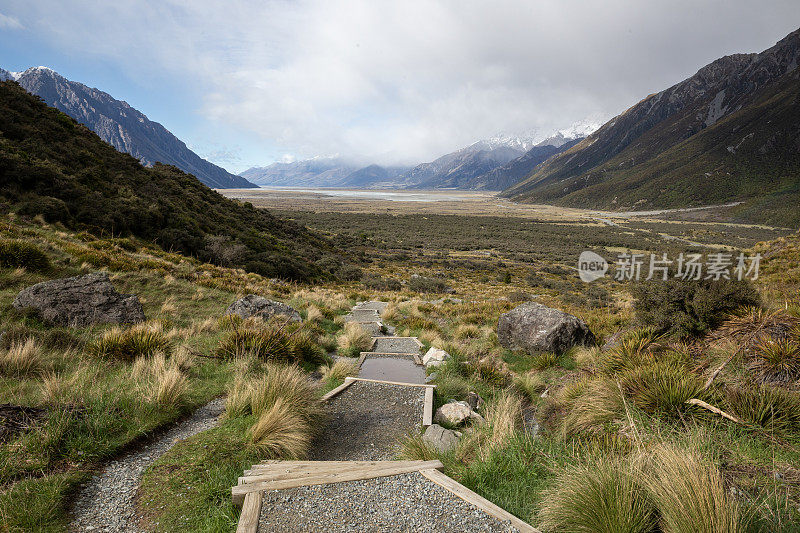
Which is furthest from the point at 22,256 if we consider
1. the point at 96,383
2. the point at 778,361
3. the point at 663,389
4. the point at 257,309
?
the point at 778,361

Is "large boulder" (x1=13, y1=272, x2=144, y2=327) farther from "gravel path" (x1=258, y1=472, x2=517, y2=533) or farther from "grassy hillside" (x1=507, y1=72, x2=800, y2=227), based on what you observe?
"grassy hillside" (x1=507, y1=72, x2=800, y2=227)

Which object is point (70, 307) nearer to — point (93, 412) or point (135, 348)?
point (135, 348)

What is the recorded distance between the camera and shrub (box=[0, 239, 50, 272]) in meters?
8.98

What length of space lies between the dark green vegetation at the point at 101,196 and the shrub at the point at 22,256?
706cm

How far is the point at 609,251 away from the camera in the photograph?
6253 centimetres

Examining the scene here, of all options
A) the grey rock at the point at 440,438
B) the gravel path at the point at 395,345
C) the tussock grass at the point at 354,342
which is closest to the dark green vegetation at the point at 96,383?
the tussock grass at the point at 354,342

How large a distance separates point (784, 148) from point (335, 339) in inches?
8226

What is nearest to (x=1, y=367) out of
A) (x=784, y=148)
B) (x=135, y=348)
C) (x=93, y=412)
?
(x=135, y=348)

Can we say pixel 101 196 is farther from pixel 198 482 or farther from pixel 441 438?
pixel 441 438

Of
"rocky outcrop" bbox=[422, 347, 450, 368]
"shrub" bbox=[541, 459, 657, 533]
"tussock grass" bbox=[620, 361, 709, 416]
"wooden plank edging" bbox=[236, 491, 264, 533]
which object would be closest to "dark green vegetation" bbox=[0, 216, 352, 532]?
"wooden plank edging" bbox=[236, 491, 264, 533]

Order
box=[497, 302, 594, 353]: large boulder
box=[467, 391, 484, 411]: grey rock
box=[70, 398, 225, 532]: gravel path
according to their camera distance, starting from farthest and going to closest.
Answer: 1. box=[497, 302, 594, 353]: large boulder
2. box=[467, 391, 484, 411]: grey rock
3. box=[70, 398, 225, 532]: gravel path

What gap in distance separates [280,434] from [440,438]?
7.40 ft

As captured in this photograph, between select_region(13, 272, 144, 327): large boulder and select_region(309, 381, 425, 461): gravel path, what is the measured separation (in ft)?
19.1

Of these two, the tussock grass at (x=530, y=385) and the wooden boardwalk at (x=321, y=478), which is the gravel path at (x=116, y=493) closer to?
the wooden boardwalk at (x=321, y=478)
